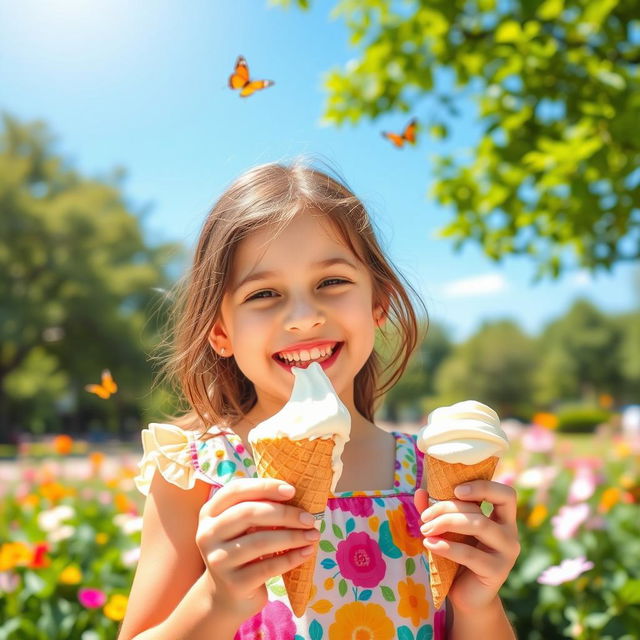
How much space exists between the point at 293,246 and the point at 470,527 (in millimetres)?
693

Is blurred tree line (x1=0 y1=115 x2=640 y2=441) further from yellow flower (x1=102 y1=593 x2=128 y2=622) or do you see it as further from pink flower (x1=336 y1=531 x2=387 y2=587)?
pink flower (x1=336 y1=531 x2=387 y2=587)

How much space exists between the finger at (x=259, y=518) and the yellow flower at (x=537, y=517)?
225 cm

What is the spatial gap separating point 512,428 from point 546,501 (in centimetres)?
236

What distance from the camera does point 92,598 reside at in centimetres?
249

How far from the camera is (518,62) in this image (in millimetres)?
4473

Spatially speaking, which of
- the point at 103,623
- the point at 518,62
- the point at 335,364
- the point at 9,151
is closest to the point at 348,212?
the point at 335,364

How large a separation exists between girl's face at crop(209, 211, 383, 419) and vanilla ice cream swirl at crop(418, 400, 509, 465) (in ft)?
0.82

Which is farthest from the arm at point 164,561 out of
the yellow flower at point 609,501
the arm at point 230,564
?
the yellow flower at point 609,501

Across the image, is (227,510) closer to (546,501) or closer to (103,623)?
(103,623)

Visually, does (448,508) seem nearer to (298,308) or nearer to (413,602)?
(413,602)

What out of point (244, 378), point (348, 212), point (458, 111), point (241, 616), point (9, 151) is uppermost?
point (9, 151)

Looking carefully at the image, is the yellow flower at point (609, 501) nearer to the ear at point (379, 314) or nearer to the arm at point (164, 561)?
the ear at point (379, 314)

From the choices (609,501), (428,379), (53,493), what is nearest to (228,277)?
(609,501)

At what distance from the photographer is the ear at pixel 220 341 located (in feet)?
5.57
